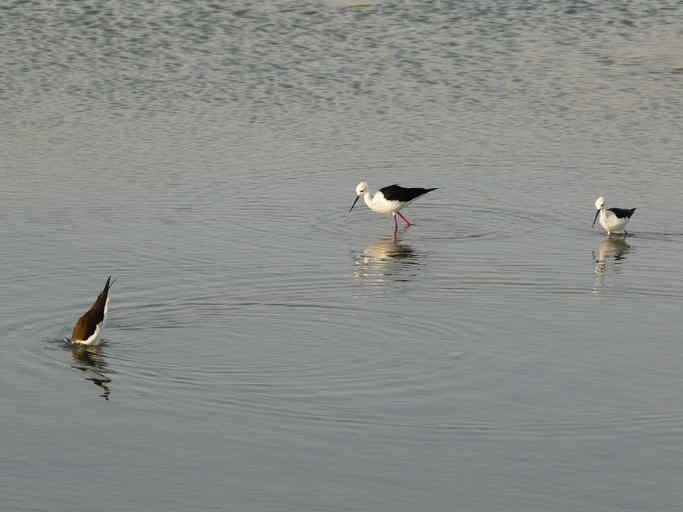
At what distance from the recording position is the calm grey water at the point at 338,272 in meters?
10.2

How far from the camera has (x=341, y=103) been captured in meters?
29.8

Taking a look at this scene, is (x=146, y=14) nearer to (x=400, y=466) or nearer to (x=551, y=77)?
(x=551, y=77)

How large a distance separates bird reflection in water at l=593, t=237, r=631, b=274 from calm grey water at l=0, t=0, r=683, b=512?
Answer: 0.23 feet

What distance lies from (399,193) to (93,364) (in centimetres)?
867

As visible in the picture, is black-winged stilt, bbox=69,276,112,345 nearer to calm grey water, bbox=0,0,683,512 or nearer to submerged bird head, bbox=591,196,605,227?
calm grey water, bbox=0,0,683,512

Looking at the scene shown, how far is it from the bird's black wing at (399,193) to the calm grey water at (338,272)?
481 mm

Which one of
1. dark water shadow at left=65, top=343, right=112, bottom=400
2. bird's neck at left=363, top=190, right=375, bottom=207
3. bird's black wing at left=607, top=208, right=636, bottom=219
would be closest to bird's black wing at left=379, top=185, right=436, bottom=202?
bird's neck at left=363, top=190, right=375, bottom=207

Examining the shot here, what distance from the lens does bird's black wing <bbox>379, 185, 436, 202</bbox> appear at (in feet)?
67.2

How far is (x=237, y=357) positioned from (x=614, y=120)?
1707 cm

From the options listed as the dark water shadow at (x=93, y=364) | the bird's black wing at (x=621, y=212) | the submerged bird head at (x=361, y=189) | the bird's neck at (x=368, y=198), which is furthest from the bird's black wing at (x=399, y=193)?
the dark water shadow at (x=93, y=364)

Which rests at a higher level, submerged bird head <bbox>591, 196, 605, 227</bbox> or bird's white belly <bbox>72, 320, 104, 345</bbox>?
bird's white belly <bbox>72, 320, 104, 345</bbox>

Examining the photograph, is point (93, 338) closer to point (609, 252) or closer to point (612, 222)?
point (609, 252)

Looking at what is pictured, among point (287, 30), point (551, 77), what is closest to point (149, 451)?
point (551, 77)

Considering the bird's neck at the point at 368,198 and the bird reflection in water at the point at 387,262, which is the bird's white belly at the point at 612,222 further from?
the bird's neck at the point at 368,198
